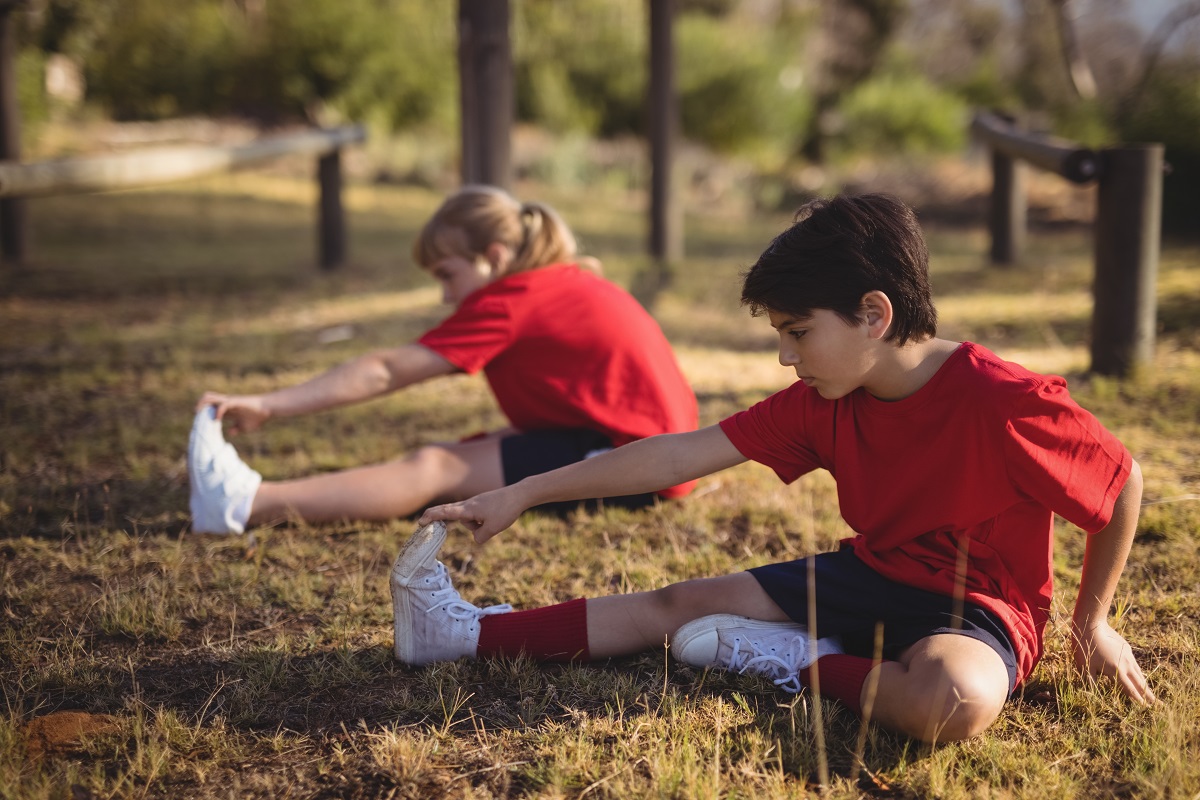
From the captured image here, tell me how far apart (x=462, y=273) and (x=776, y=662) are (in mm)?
1742

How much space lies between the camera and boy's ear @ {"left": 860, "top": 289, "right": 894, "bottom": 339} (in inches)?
80.4

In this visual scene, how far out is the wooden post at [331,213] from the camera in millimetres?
8086

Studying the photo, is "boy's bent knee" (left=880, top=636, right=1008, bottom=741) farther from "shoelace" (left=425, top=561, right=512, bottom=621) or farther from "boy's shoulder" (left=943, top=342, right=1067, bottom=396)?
"shoelace" (left=425, top=561, right=512, bottom=621)

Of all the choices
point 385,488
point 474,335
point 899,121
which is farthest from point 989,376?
point 899,121

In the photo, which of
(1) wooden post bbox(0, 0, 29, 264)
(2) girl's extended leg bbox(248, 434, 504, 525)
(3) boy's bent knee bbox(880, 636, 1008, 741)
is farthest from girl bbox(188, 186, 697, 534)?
(1) wooden post bbox(0, 0, 29, 264)

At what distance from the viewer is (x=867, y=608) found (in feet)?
7.48

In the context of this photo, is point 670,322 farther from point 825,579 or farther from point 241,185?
point 241,185

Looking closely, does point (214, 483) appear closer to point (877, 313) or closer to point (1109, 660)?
point (877, 313)

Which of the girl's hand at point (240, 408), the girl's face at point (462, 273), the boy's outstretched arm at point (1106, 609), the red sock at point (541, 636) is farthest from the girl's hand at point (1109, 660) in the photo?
the girl's hand at point (240, 408)

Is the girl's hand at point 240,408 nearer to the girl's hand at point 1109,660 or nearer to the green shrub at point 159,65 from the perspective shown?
the girl's hand at point 1109,660

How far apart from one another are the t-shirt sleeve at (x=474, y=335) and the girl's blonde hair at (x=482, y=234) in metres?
0.20

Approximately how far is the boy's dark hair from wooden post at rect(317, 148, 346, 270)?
21.7 ft

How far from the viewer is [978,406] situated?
2.04m

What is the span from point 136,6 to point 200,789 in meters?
19.2
